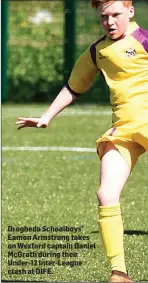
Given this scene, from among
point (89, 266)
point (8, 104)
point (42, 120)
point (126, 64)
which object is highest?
point (126, 64)

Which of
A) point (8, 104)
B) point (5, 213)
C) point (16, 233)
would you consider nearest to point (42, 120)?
point (16, 233)

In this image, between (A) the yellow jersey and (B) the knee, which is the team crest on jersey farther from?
(B) the knee

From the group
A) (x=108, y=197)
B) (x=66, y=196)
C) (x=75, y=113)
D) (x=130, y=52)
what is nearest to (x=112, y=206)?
(x=108, y=197)

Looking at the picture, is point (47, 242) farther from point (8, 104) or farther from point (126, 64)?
point (8, 104)

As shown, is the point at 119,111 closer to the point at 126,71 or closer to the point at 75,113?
the point at 126,71

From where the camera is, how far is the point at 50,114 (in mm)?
5980

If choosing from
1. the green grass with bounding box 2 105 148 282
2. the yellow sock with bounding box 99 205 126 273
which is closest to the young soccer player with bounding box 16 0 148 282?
the yellow sock with bounding box 99 205 126 273

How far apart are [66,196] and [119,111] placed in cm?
347

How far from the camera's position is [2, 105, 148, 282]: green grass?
648 cm

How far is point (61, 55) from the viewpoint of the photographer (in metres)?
19.9

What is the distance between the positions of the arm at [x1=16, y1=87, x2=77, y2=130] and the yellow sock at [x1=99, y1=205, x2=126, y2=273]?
27.8 inches

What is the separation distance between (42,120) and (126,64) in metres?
0.61

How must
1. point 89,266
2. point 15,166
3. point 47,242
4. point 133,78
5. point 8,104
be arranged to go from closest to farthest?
point 133,78, point 89,266, point 47,242, point 15,166, point 8,104

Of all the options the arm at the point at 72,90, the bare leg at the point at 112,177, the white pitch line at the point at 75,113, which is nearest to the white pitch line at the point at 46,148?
the white pitch line at the point at 75,113
